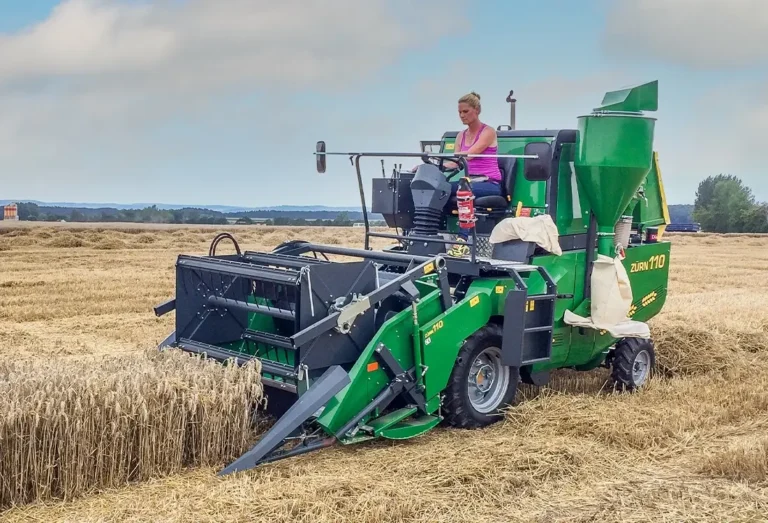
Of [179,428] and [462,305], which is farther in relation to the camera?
[462,305]

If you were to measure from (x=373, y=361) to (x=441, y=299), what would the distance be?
0.82 metres

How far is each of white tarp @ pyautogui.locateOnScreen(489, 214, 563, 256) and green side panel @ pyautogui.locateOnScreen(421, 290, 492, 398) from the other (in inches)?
29.4

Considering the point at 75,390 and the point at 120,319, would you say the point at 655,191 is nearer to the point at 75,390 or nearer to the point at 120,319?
the point at 75,390

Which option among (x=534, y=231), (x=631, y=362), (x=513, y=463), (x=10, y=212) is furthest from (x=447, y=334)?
(x=10, y=212)

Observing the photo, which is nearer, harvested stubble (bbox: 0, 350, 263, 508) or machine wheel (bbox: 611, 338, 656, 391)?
harvested stubble (bbox: 0, 350, 263, 508)

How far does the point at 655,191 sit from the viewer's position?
8562 millimetres

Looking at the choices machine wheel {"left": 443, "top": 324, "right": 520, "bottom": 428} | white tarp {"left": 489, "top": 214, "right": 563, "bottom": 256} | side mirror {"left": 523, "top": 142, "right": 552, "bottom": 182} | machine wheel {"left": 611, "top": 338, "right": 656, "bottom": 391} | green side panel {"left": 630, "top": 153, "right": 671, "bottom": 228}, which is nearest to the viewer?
machine wheel {"left": 443, "top": 324, "right": 520, "bottom": 428}

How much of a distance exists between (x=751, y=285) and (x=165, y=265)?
11.5 metres

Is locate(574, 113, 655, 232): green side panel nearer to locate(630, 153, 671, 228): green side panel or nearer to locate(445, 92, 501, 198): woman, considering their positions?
locate(445, 92, 501, 198): woman

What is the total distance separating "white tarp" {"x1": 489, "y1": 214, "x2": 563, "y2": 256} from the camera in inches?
271

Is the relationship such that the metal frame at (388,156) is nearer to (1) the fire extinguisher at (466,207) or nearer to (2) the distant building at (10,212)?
(1) the fire extinguisher at (466,207)

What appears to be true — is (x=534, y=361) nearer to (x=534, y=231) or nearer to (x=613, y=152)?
(x=534, y=231)

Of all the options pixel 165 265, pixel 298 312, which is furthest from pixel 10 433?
pixel 165 265

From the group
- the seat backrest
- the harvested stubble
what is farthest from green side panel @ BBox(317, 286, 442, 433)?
the seat backrest
